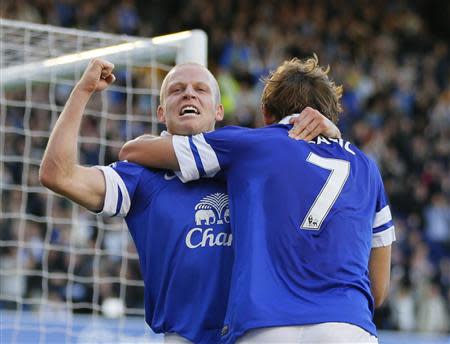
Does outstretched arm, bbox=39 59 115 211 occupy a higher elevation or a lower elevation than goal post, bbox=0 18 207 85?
lower

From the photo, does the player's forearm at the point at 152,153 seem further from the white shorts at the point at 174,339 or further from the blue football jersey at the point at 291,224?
the white shorts at the point at 174,339

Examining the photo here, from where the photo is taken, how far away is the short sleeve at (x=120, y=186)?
3801 mm

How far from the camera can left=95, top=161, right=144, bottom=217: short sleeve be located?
3801 mm

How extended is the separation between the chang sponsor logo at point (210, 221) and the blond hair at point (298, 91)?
405mm

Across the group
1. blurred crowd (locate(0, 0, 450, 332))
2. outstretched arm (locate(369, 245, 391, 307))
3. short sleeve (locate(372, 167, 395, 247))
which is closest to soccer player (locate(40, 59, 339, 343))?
short sleeve (locate(372, 167, 395, 247))

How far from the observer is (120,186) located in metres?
3.83

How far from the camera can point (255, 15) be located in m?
16.7

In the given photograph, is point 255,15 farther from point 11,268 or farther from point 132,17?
point 11,268

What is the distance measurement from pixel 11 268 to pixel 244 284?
258 inches

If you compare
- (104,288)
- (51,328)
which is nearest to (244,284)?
(51,328)

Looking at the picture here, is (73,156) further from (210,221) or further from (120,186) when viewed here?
(210,221)

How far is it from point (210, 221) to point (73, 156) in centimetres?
59

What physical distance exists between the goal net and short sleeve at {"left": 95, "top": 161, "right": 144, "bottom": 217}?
2.00 metres

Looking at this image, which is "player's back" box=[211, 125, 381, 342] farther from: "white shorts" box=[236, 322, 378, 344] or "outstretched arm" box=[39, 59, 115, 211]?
"outstretched arm" box=[39, 59, 115, 211]
